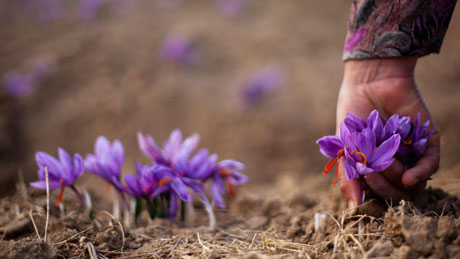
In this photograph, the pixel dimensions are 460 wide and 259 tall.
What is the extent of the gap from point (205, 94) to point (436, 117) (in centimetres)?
240

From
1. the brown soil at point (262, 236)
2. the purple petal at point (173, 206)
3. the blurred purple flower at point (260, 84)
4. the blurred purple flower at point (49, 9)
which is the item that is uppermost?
the blurred purple flower at point (49, 9)

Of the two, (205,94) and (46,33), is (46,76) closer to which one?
(46,33)

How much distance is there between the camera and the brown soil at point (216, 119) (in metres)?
0.98

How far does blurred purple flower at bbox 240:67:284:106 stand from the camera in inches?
151

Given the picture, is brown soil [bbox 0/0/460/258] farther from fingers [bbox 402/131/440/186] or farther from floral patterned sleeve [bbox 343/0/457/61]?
floral patterned sleeve [bbox 343/0/457/61]

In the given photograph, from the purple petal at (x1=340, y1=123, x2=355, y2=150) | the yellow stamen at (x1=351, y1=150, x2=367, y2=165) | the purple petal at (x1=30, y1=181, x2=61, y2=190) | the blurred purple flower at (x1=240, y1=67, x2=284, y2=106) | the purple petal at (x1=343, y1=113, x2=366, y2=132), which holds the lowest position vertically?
the yellow stamen at (x1=351, y1=150, x2=367, y2=165)

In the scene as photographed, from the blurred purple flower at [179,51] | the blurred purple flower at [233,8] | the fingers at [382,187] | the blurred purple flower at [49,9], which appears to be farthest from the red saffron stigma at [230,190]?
the blurred purple flower at [49,9]

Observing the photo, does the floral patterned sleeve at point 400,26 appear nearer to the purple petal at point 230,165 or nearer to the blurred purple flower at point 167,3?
the purple petal at point 230,165

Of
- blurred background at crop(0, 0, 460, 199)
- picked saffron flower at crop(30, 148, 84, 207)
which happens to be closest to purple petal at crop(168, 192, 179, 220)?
picked saffron flower at crop(30, 148, 84, 207)

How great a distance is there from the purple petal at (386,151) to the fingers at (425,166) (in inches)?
4.4

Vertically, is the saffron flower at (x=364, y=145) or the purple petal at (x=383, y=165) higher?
the saffron flower at (x=364, y=145)

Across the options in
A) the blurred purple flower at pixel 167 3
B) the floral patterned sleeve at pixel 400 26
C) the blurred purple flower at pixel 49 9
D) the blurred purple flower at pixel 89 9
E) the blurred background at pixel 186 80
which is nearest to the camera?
the floral patterned sleeve at pixel 400 26

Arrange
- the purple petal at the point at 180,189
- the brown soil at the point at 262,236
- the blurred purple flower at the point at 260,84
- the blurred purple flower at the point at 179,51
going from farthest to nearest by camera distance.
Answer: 1. the blurred purple flower at the point at 179,51
2. the blurred purple flower at the point at 260,84
3. the purple petal at the point at 180,189
4. the brown soil at the point at 262,236

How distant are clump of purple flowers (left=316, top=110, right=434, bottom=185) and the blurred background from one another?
1627 mm
